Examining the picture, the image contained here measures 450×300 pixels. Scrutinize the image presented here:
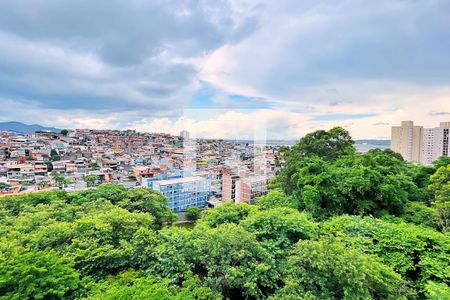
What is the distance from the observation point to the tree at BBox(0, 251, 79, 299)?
11.3ft

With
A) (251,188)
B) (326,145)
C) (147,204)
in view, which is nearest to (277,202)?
(326,145)

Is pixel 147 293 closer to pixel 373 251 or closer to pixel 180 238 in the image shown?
pixel 180 238

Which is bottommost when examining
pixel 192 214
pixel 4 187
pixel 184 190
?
pixel 192 214

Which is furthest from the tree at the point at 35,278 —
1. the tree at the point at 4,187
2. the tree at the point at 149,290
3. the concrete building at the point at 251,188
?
the tree at the point at 4,187

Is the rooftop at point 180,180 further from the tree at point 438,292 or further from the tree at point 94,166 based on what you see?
the tree at point 438,292

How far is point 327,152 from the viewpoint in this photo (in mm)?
11773

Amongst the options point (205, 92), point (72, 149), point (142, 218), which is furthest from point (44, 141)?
point (142, 218)

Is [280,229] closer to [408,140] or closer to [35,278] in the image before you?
[35,278]

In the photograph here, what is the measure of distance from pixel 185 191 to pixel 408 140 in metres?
21.5

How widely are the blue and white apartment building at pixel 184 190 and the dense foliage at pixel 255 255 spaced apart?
14.5 m

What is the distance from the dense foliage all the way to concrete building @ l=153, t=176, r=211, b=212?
1450 cm

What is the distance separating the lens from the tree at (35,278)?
346 cm

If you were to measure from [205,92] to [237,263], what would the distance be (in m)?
15.6

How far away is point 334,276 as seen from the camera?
3750 mm
